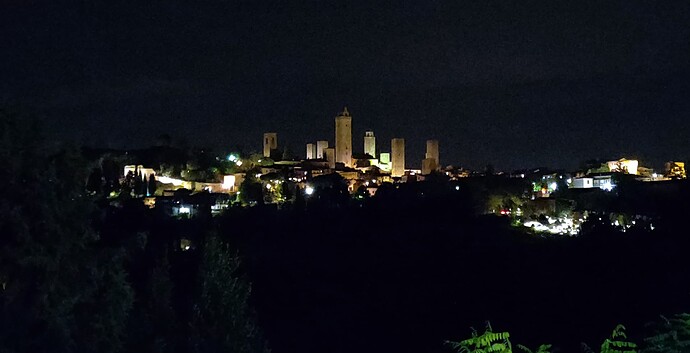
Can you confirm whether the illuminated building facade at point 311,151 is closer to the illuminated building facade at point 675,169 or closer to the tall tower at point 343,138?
the tall tower at point 343,138

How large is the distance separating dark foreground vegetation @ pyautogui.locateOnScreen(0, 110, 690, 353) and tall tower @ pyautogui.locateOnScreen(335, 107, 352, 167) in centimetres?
1124

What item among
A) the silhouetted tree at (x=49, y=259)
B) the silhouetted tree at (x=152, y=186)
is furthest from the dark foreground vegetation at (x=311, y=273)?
the silhouetted tree at (x=152, y=186)

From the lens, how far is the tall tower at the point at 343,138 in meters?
41.8

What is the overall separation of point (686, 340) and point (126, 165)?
115 feet

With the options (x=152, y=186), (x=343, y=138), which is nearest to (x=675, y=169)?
(x=343, y=138)

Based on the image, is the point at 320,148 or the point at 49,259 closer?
the point at 49,259

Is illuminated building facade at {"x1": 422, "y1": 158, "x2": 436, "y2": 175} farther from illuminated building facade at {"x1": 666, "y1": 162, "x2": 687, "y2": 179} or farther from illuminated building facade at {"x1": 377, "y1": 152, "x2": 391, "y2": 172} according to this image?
illuminated building facade at {"x1": 666, "y1": 162, "x2": 687, "y2": 179}

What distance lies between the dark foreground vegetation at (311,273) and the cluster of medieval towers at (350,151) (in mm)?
11512

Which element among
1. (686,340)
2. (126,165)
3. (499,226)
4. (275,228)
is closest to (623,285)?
(499,226)

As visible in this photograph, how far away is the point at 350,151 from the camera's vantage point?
4253cm

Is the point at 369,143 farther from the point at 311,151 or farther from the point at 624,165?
the point at 624,165

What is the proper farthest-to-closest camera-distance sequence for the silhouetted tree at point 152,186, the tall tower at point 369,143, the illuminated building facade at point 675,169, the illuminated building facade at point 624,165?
1. the tall tower at point 369,143
2. the illuminated building facade at point 624,165
3. the illuminated building facade at point 675,169
4. the silhouetted tree at point 152,186

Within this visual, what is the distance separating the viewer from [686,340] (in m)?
3.37

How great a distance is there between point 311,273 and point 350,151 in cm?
2318
